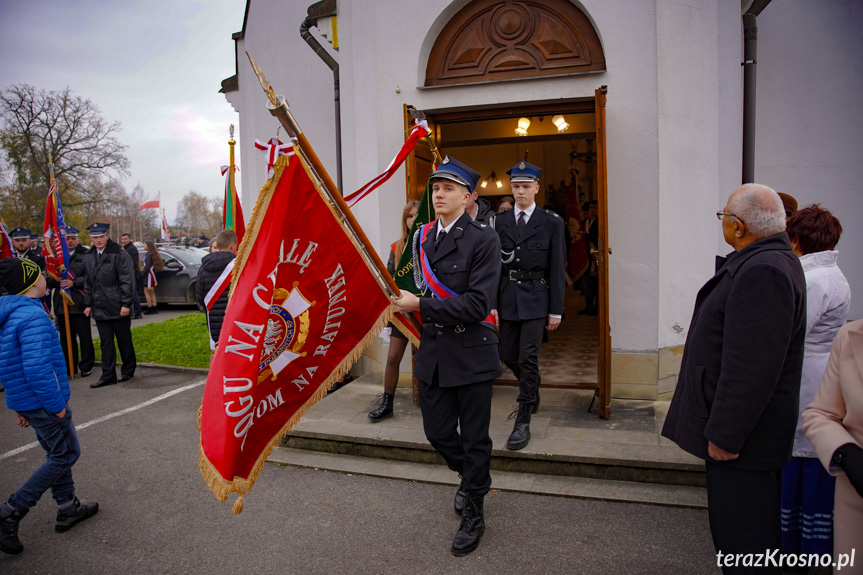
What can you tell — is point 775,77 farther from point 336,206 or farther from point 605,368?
point 336,206

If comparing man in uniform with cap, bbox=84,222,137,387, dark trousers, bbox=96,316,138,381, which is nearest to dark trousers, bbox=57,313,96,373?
man in uniform with cap, bbox=84,222,137,387

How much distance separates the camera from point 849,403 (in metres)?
2.05

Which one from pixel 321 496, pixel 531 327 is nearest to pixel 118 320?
pixel 321 496

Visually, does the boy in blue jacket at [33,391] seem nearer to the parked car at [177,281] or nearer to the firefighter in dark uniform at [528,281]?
the firefighter in dark uniform at [528,281]

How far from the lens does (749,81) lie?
5660 millimetres

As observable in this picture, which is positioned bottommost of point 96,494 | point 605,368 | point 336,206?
point 96,494

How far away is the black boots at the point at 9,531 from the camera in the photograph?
3654 mm

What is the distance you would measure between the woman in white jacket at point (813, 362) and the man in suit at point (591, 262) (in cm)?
637

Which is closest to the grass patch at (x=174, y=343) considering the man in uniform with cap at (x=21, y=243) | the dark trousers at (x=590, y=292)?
the man in uniform with cap at (x=21, y=243)

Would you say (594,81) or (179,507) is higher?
(594,81)

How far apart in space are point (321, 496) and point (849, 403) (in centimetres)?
329

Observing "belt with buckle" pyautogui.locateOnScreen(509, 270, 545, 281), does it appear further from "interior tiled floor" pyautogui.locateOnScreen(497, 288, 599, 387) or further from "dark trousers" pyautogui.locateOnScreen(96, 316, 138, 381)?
"dark trousers" pyautogui.locateOnScreen(96, 316, 138, 381)

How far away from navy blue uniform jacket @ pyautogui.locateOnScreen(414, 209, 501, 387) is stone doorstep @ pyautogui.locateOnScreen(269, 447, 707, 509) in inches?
48.2

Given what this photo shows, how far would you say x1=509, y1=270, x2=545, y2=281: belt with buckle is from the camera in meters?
4.94
